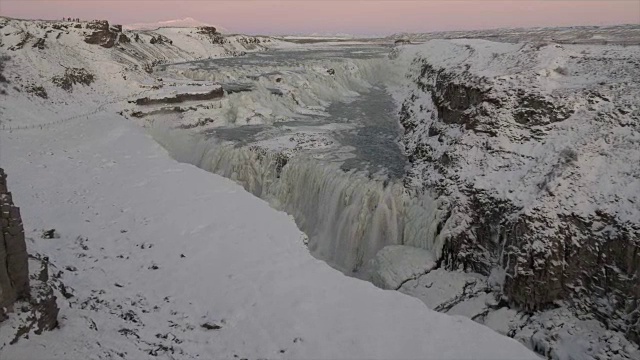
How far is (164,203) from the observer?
39.7 feet

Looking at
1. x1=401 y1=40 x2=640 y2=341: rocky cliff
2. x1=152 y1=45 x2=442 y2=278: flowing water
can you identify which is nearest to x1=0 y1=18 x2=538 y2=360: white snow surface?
x1=152 y1=45 x2=442 y2=278: flowing water

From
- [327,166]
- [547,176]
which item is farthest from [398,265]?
[327,166]

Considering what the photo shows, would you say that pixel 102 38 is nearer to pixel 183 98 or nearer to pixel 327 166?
pixel 183 98

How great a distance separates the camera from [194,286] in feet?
28.1

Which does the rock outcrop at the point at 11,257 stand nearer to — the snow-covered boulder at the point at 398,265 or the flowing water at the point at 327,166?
the snow-covered boulder at the point at 398,265

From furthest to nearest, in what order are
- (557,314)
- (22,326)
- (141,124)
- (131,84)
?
(131,84) < (141,124) < (557,314) < (22,326)

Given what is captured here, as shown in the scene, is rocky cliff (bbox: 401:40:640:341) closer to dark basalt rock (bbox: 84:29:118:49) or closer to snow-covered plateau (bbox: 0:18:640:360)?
snow-covered plateau (bbox: 0:18:640:360)

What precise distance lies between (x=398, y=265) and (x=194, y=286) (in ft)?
21.7

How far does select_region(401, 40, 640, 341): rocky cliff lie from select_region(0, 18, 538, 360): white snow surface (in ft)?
15.9

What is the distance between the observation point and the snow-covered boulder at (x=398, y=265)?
1278cm

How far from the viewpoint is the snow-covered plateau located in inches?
285

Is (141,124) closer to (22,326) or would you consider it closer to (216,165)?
(216,165)

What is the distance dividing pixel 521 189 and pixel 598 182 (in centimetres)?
183

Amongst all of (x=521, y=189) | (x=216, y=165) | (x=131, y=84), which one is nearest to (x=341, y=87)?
(x=131, y=84)
